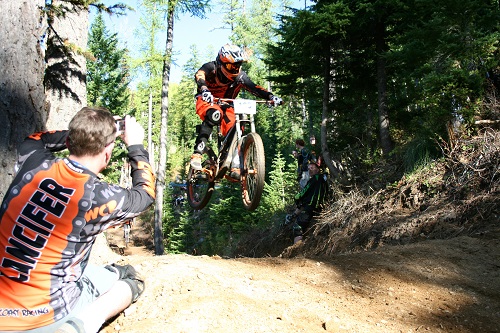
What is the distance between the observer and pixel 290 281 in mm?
3811

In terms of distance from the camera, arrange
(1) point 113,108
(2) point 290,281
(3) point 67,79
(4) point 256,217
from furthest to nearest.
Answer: (1) point 113,108
(4) point 256,217
(3) point 67,79
(2) point 290,281

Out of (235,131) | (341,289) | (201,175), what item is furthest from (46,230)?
(201,175)

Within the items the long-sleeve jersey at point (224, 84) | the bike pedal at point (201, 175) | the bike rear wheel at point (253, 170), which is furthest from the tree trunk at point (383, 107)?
the bike rear wheel at point (253, 170)

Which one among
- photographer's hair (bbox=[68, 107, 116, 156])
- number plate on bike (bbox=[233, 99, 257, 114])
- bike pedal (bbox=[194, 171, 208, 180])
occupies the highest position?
number plate on bike (bbox=[233, 99, 257, 114])

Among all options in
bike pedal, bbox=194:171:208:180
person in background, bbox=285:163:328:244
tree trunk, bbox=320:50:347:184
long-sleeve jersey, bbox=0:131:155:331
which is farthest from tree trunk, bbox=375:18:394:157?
long-sleeve jersey, bbox=0:131:155:331

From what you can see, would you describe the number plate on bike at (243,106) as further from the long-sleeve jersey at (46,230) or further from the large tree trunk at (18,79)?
the long-sleeve jersey at (46,230)

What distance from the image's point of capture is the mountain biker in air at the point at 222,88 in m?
6.20

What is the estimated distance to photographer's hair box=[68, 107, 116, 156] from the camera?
2.41 m

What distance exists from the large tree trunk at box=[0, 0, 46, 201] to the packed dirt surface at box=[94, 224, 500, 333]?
1.60 m

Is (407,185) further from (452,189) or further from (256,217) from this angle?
(256,217)

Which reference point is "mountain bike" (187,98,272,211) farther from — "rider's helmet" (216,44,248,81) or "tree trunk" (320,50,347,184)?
"tree trunk" (320,50,347,184)

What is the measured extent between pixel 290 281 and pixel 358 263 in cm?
101

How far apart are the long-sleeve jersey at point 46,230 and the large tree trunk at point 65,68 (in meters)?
3.14

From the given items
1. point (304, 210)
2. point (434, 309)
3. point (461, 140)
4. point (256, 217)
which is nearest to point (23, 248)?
point (434, 309)
